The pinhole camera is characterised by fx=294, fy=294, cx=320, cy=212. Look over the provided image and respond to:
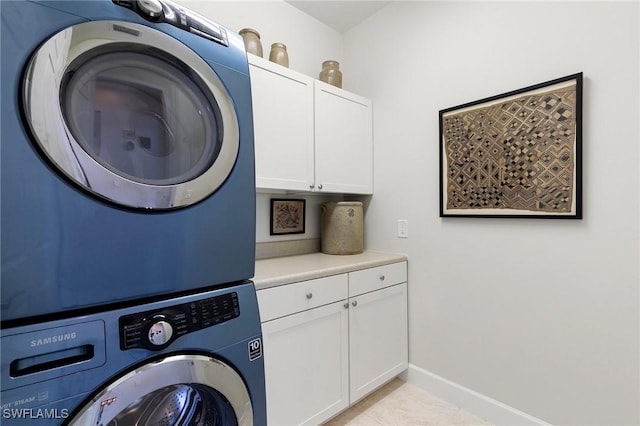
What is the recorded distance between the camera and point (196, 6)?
1725mm

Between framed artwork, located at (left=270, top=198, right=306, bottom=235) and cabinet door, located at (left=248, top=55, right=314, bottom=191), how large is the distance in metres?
0.30

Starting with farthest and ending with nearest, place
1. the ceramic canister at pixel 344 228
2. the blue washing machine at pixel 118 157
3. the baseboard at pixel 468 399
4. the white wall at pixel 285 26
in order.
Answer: the ceramic canister at pixel 344 228
the white wall at pixel 285 26
the baseboard at pixel 468 399
the blue washing machine at pixel 118 157

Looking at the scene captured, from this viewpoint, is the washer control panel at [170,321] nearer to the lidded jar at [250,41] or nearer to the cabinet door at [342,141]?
the cabinet door at [342,141]

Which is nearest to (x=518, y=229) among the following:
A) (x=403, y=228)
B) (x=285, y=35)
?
(x=403, y=228)

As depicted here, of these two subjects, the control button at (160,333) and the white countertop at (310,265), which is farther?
the white countertop at (310,265)

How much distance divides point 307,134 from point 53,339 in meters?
1.52

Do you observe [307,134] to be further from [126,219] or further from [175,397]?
[175,397]

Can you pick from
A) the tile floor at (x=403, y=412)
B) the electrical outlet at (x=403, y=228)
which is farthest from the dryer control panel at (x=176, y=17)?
the tile floor at (x=403, y=412)

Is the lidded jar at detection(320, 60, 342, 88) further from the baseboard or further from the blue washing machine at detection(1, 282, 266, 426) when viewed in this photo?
the baseboard

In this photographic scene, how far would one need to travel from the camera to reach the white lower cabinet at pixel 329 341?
4.43ft

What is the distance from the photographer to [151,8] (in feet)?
2.47

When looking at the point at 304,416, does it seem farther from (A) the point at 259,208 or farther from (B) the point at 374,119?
(B) the point at 374,119

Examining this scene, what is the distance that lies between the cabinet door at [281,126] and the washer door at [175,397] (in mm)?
1025

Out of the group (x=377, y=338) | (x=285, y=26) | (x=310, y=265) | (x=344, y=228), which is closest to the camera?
(x=310, y=265)
